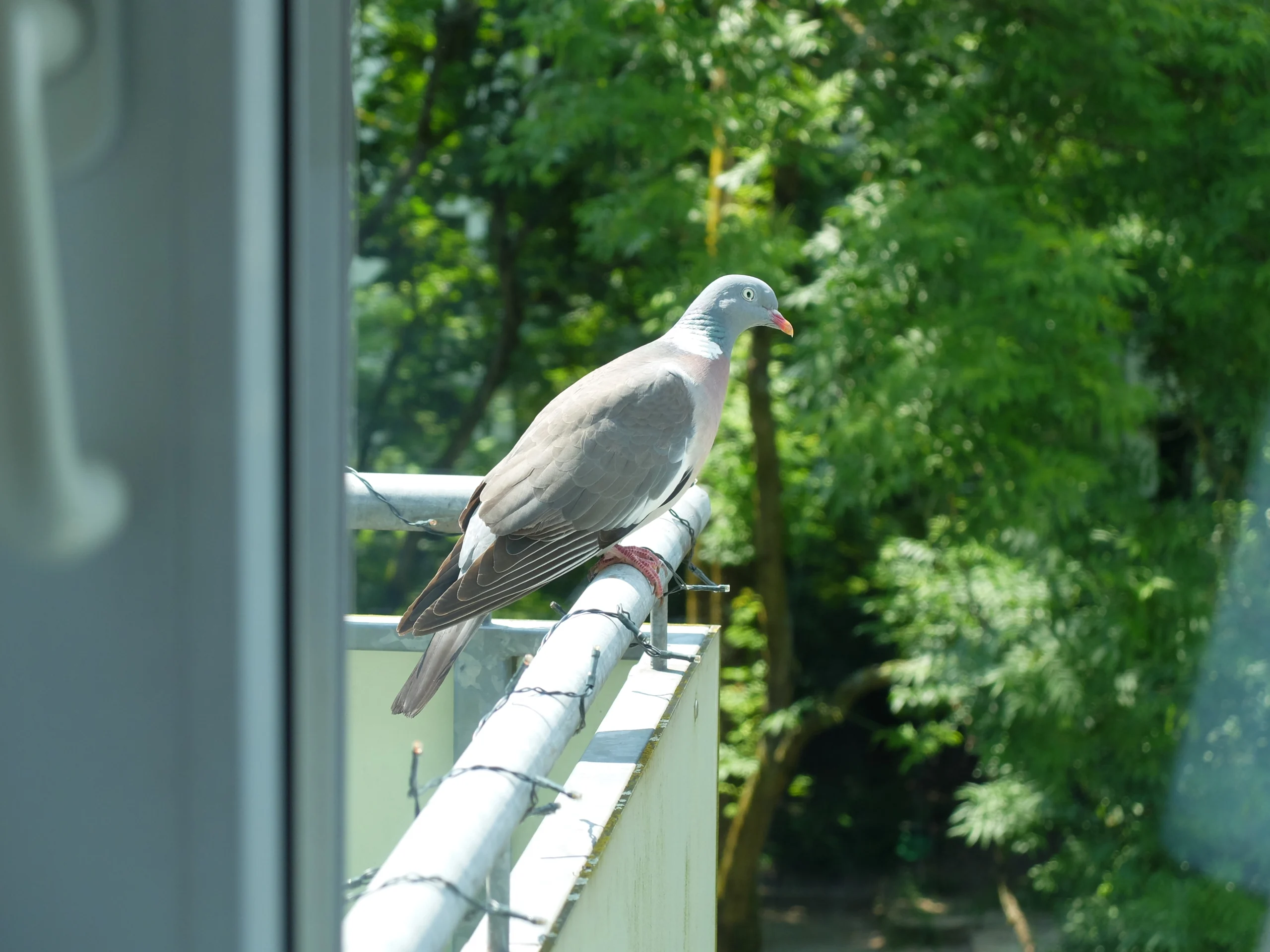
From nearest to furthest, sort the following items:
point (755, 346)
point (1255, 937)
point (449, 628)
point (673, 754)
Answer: point (673, 754) → point (449, 628) → point (1255, 937) → point (755, 346)

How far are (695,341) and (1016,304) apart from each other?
6.55 feet

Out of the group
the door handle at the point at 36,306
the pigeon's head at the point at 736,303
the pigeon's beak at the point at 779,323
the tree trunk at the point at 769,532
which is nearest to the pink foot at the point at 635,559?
the pigeon's head at the point at 736,303

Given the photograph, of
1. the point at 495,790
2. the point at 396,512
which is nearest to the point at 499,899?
the point at 495,790

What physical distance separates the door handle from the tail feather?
1.31 m

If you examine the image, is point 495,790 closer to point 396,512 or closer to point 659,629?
point 659,629

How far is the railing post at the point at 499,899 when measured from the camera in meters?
0.90

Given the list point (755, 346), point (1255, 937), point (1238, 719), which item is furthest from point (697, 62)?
point (1255, 937)

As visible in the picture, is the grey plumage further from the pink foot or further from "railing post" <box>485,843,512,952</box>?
"railing post" <box>485,843,512,952</box>

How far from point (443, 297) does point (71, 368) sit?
6.05 metres

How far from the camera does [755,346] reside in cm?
532

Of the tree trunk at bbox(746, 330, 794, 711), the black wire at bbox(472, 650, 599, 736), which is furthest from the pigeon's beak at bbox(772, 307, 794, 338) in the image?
the tree trunk at bbox(746, 330, 794, 711)

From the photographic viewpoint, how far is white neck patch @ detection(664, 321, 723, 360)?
245cm

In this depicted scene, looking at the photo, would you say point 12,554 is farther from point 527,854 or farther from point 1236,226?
point 1236,226

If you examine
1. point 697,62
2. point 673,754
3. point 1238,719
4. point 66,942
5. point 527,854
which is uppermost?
point 697,62
